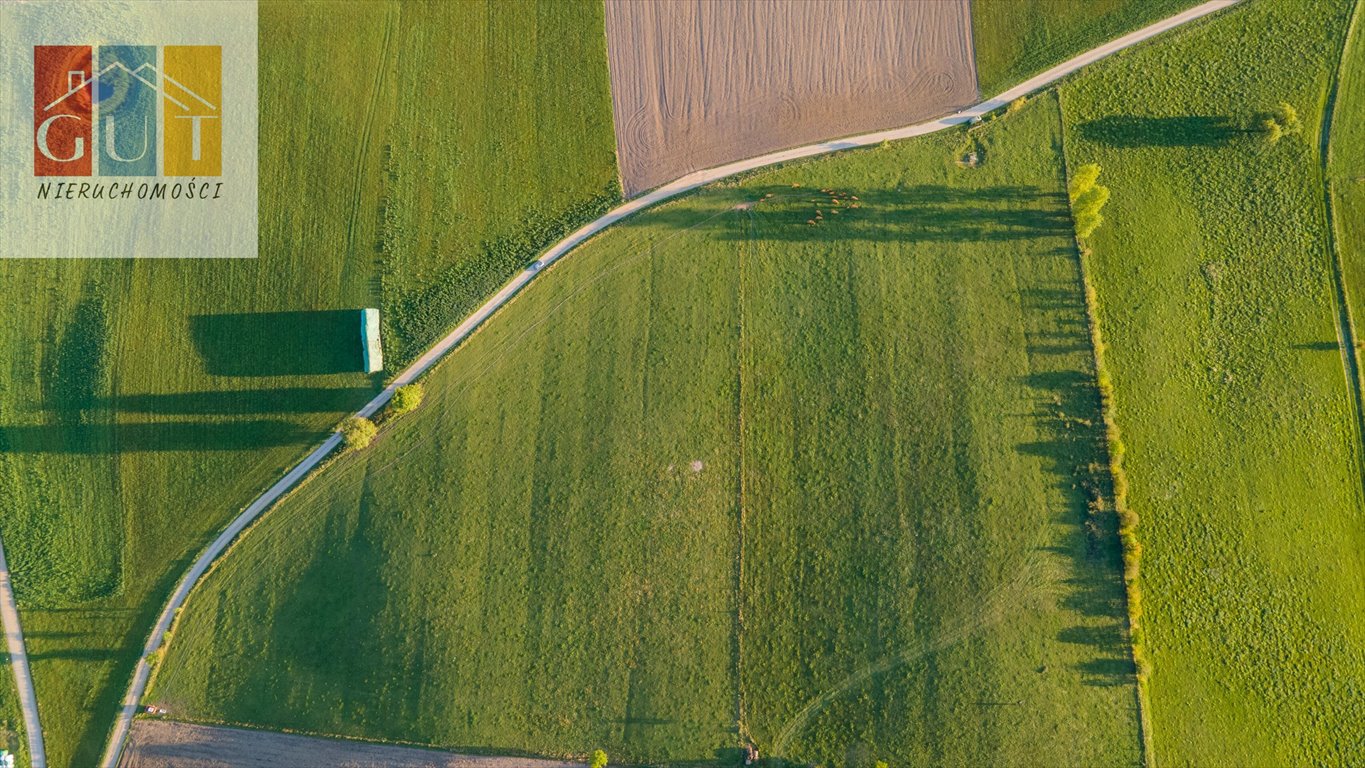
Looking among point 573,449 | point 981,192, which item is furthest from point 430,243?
point 981,192

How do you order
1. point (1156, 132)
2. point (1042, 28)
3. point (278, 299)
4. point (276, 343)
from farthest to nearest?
point (1042, 28) → point (1156, 132) → point (278, 299) → point (276, 343)

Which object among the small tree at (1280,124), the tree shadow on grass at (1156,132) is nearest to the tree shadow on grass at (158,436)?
the tree shadow on grass at (1156,132)

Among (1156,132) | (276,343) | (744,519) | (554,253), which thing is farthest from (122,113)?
(1156,132)

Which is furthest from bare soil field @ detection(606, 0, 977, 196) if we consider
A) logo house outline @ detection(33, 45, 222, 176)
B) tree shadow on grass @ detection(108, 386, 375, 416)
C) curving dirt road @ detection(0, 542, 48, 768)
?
curving dirt road @ detection(0, 542, 48, 768)

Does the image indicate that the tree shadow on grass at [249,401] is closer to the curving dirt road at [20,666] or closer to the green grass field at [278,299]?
the green grass field at [278,299]

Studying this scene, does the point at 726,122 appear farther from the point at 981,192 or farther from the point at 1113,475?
the point at 1113,475

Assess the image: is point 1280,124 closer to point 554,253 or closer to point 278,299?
point 554,253
